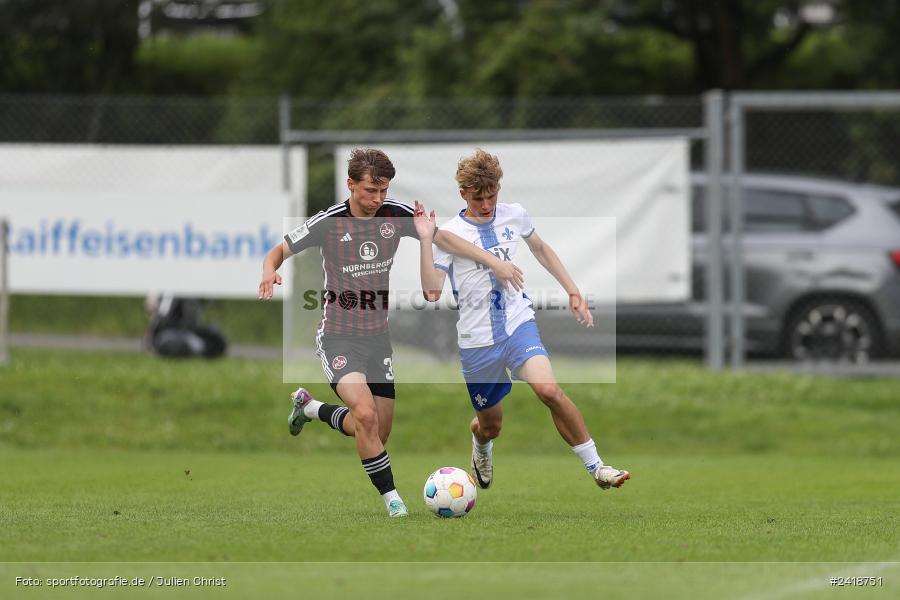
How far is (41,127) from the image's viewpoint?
1511cm

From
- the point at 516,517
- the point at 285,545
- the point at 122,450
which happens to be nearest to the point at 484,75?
the point at 122,450

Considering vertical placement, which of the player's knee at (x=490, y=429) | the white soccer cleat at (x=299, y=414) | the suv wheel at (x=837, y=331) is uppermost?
the suv wheel at (x=837, y=331)

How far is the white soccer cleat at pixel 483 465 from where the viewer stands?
8.77m

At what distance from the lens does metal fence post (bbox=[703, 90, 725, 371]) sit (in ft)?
43.7

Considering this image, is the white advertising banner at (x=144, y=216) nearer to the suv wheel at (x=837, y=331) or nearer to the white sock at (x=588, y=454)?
the suv wheel at (x=837, y=331)

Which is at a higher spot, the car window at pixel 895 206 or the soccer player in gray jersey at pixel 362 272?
the car window at pixel 895 206

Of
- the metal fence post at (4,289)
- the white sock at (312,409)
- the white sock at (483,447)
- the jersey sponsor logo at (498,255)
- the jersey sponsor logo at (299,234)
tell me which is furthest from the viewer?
the metal fence post at (4,289)

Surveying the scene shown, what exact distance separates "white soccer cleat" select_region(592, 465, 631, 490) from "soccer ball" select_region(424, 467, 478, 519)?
29.3 inches

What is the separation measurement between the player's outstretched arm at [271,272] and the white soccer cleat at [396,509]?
1323mm

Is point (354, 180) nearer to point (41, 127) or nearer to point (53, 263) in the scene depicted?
point (53, 263)

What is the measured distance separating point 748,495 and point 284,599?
4.66 metres

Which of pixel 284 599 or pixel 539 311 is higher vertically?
pixel 539 311

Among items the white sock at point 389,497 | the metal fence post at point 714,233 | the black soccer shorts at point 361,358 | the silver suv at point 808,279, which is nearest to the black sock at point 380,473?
the white sock at point 389,497

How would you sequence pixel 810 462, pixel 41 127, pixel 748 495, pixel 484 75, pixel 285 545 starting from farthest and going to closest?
pixel 484 75, pixel 41 127, pixel 810 462, pixel 748 495, pixel 285 545
